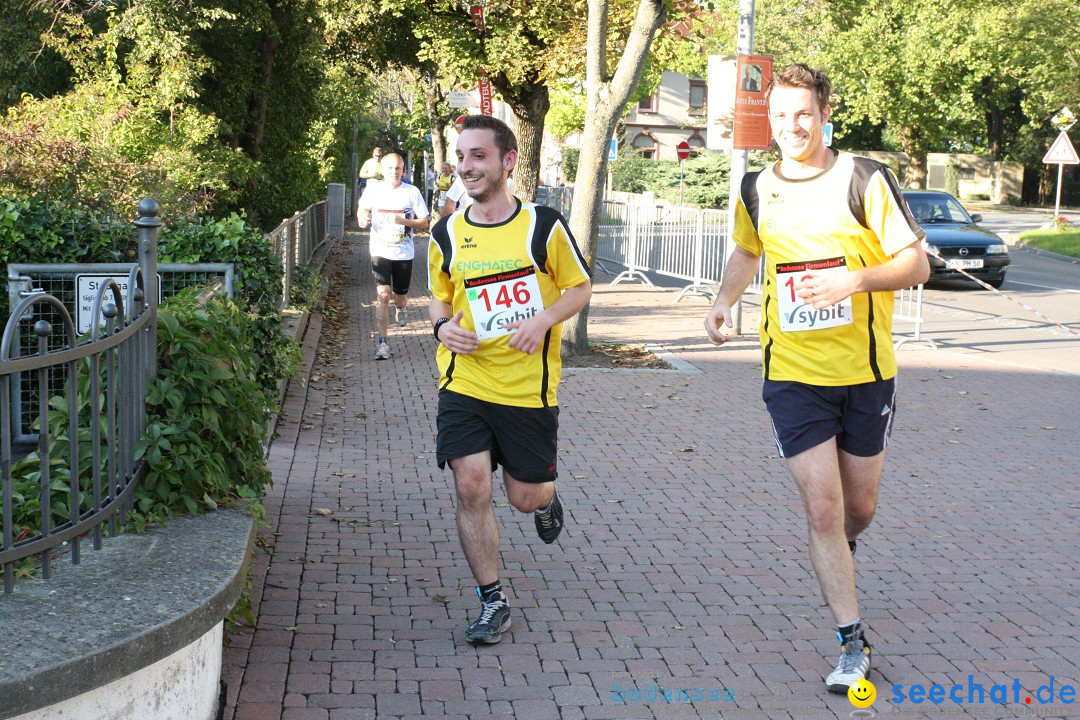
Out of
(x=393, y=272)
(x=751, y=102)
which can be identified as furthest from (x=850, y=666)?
(x=751, y=102)

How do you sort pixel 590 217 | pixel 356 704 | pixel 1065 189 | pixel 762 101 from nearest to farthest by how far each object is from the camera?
pixel 356 704, pixel 590 217, pixel 762 101, pixel 1065 189

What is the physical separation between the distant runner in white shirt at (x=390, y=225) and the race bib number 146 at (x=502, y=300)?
7271mm

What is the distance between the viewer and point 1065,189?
58312mm

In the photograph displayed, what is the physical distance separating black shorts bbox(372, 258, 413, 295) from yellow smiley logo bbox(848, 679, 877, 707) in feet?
28.1

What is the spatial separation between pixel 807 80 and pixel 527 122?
19.1 m

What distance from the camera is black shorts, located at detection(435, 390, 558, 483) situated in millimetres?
4625

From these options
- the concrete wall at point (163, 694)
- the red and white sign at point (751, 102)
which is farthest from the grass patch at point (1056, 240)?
the concrete wall at point (163, 694)

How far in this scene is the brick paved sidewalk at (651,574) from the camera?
14.0 feet

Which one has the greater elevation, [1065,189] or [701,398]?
[1065,189]

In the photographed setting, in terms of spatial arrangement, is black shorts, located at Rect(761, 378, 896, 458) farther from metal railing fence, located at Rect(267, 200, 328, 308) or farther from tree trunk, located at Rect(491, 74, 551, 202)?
A: tree trunk, located at Rect(491, 74, 551, 202)

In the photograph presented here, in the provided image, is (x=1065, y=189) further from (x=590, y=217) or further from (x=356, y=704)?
(x=356, y=704)

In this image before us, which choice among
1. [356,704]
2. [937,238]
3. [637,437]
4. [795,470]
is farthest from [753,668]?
[937,238]

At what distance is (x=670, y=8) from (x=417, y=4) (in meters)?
8.34

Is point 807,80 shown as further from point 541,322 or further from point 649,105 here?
point 649,105
